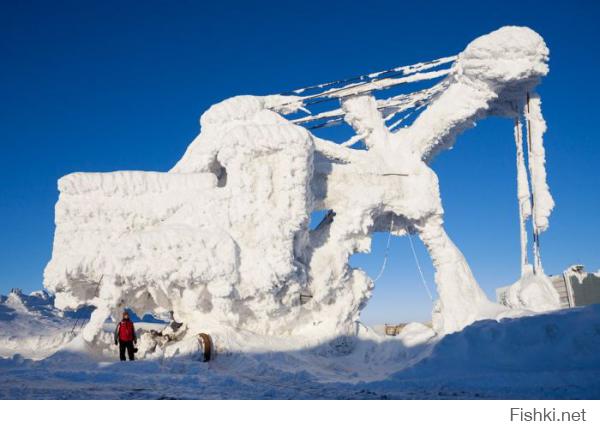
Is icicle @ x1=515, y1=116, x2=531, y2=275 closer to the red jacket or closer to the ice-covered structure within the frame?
the ice-covered structure

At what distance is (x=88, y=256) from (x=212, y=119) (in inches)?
175

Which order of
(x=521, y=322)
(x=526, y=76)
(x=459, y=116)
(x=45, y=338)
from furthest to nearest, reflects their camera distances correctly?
(x=45, y=338)
(x=459, y=116)
(x=526, y=76)
(x=521, y=322)

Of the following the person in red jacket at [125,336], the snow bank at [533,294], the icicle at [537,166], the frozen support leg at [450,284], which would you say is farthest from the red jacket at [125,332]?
the icicle at [537,166]

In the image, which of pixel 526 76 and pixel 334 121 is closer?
pixel 526 76

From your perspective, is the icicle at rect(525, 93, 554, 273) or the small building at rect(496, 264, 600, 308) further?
the small building at rect(496, 264, 600, 308)

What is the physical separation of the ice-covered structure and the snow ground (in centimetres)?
148

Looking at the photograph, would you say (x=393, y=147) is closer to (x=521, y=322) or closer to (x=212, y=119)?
(x=212, y=119)

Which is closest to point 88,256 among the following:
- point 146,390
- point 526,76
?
point 146,390

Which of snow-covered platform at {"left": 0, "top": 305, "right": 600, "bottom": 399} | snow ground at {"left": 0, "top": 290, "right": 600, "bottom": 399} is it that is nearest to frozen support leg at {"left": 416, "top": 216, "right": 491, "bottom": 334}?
snow ground at {"left": 0, "top": 290, "right": 600, "bottom": 399}

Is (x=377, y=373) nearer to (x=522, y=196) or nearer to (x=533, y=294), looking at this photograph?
(x=533, y=294)

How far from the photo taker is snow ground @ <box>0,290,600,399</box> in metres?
7.68

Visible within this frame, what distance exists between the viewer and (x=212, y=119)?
14992 mm

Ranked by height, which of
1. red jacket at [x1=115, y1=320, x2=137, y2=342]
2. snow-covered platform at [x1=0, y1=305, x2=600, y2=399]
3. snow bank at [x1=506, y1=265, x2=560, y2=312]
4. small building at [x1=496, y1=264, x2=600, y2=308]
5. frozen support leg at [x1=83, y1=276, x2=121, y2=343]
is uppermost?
small building at [x1=496, y1=264, x2=600, y2=308]

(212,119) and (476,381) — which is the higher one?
(212,119)
